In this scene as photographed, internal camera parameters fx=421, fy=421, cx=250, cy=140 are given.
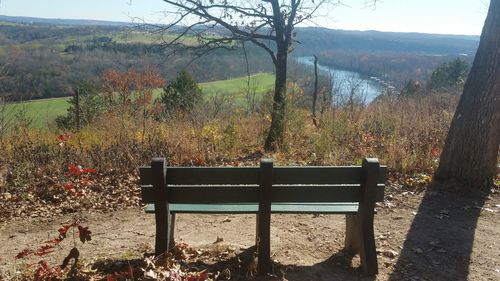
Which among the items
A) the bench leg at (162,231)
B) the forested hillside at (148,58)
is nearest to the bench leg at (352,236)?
the bench leg at (162,231)

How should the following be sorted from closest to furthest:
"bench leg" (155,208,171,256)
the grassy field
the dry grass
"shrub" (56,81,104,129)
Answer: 1. "bench leg" (155,208,171,256)
2. the dry grass
3. the grassy field
4. "shrub" (56,81,104,129)

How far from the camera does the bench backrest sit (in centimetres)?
316

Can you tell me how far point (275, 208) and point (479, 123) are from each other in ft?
11.2

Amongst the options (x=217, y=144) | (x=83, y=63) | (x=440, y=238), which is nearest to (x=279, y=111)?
(x=217, y=144)

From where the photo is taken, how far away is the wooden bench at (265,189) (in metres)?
3.16

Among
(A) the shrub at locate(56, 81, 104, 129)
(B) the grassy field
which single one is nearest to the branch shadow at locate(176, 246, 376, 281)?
(B) the grassy field

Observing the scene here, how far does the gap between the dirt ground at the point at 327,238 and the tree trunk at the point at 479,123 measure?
0.36 metres

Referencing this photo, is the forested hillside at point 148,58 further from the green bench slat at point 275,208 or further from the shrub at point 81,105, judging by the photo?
the green bench slat at point 275,208


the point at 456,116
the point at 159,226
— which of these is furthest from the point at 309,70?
the point at 159,226

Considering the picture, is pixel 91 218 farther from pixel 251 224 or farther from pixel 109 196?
pixel 251 224

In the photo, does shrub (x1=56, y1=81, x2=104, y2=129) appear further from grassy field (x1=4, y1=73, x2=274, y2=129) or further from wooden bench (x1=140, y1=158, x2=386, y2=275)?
wooden bench (x1=140, y1=158, x2=386, y2=275)

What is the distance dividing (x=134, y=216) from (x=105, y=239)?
2.41ft

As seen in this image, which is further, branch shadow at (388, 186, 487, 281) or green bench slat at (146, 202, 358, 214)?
branch shadow at (388, 186, 487, 281)

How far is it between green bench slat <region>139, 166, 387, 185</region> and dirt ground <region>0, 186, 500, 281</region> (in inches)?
32.4
